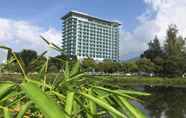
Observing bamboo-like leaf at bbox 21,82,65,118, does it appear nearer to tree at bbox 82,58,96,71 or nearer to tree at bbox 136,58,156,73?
tree at bbox 82,58,96,71

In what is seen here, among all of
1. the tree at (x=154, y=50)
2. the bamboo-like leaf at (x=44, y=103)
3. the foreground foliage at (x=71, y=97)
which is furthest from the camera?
the tree at (x=154, y=50)

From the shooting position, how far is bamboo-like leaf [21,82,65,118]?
0.67 m

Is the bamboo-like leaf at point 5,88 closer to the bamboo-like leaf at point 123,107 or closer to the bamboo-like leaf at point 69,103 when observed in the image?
the bamboo-like leaf at point 69,103

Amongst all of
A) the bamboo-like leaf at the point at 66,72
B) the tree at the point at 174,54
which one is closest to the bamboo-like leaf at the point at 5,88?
the bamboo-like leaf at the point at 66,72

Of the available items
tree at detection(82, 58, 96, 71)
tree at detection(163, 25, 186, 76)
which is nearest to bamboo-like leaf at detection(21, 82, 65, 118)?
tree at detection(82, 58, 96, 71)

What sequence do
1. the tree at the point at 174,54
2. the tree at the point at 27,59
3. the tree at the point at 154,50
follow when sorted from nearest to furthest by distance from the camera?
1. the tree at the point at 27,59
2. the tree at the point at 174,54
3. the tree at the point at 154,50

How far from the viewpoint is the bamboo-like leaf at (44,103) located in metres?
0.67

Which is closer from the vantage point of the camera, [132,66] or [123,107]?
[123,107]

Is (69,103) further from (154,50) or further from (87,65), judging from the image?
(154,50)

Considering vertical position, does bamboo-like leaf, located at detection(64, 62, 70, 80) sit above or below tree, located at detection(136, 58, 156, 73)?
below

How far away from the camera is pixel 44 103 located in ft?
2.24

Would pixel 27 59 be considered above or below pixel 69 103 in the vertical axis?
above

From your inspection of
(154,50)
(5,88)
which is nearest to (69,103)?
(5,88)

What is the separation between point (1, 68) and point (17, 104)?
0.81 feet
